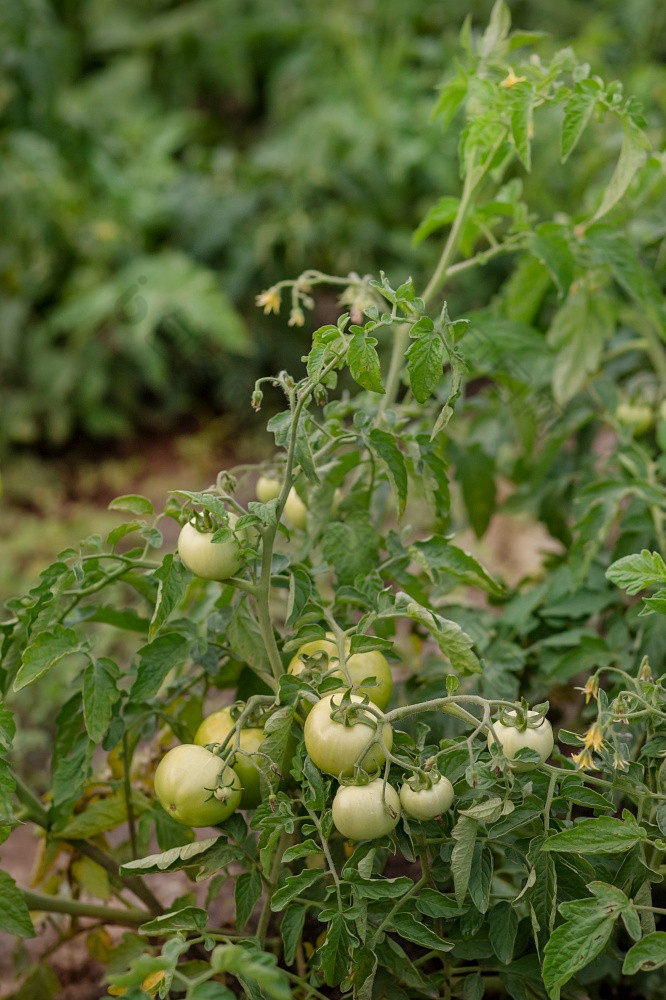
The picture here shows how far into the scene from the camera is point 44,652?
35.9 inches

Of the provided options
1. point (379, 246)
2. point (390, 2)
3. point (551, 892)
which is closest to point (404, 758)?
point (551, 892)

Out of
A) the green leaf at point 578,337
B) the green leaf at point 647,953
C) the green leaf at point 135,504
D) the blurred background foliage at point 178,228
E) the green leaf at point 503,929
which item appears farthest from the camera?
the blurred background foliage at point 178,228

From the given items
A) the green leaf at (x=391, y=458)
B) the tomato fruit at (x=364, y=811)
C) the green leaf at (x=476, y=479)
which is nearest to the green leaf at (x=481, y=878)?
the tomato fruit at (x=364, y=811)

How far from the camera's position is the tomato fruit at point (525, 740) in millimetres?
812

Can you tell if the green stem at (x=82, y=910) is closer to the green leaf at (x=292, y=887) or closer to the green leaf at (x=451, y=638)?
the green leaf at (x=292, y=887)

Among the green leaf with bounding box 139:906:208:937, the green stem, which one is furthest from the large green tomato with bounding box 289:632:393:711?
the green stem

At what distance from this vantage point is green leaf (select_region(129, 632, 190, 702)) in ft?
3.11

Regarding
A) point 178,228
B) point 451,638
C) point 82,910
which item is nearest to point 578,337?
point 451,638

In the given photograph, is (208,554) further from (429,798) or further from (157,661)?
(429,798)

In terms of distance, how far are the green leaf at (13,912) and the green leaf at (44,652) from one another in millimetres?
178

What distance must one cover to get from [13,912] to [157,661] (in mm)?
251

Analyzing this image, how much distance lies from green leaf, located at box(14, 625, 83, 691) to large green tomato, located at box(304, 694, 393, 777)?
24cm

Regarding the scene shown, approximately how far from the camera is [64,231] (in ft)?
10.1

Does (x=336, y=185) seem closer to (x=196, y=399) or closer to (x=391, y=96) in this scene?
(x=391, y=96)
